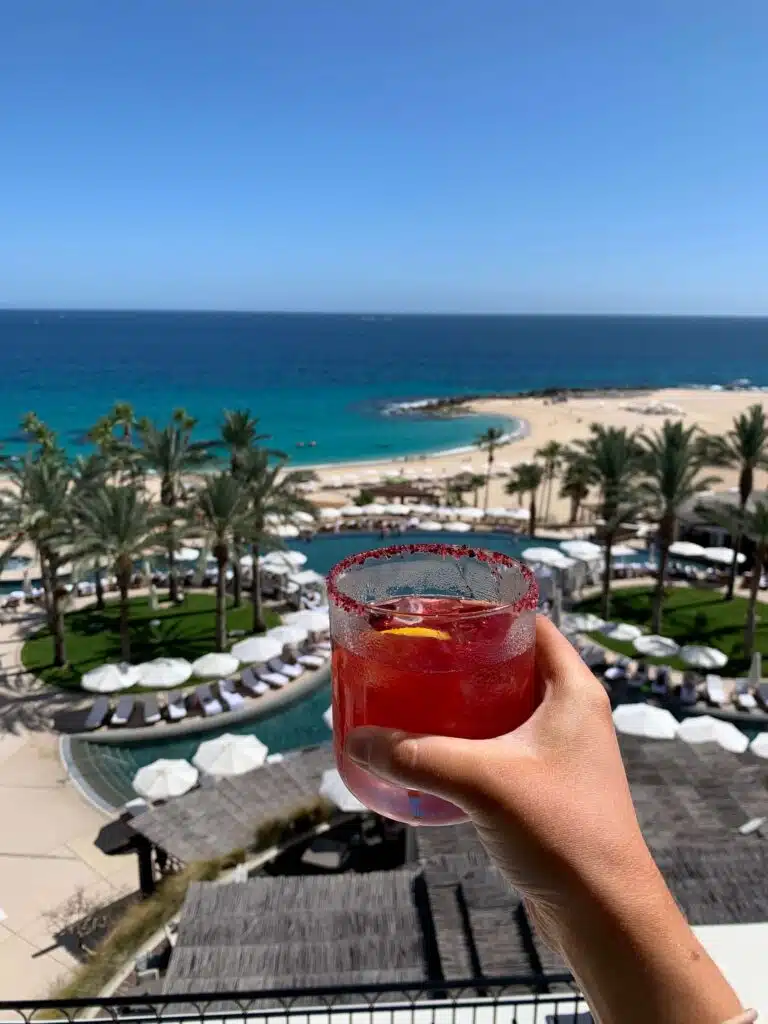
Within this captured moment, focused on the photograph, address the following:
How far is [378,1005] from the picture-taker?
6184mm

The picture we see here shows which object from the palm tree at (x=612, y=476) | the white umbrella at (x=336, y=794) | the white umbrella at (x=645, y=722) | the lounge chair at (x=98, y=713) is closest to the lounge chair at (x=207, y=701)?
the lounge chair at (x=98, y=713)

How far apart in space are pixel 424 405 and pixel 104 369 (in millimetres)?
65356

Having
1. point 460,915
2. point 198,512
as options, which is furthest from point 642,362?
point 460,915

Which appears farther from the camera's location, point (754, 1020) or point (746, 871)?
point (746, 871)

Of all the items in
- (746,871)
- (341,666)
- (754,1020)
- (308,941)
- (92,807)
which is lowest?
(92,807)

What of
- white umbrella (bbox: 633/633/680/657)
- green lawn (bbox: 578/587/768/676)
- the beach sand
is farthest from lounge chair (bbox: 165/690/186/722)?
the beach sand

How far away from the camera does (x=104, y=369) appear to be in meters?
130

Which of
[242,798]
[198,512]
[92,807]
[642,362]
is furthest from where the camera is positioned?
[642,362]

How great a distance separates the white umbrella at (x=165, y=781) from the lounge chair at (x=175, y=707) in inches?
129

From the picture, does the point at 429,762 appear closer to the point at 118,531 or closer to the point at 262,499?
the point at 118,531

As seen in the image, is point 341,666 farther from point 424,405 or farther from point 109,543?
point 424,405

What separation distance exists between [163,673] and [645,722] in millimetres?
11467

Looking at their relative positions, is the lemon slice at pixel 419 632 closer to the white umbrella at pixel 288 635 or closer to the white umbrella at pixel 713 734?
the white umbrella at pixel 713 734

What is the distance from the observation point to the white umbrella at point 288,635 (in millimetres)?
20984
